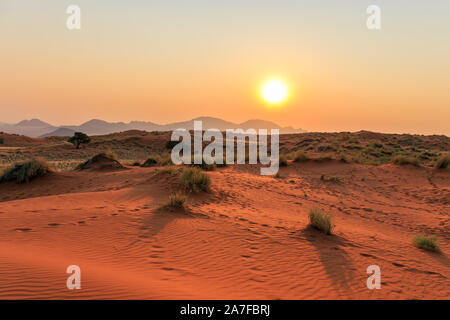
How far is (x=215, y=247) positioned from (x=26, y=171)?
12.8 metres

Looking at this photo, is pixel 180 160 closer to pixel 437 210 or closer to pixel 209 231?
pixel 209 231

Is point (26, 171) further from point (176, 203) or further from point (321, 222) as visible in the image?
point (321, 222)

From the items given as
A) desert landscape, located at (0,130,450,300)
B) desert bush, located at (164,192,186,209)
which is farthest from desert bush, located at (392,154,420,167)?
desert bush, located at (164,192,186,209)

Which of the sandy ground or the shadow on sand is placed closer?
the sandy ground

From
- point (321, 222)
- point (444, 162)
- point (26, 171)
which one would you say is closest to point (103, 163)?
point (26, 171)

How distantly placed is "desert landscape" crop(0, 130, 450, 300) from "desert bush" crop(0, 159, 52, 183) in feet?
0.79

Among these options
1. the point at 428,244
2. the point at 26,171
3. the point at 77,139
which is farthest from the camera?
the point at 77,139

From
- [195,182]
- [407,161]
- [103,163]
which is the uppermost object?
[407,161]

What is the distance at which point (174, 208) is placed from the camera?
852 cm

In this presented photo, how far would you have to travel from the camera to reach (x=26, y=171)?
1397cm

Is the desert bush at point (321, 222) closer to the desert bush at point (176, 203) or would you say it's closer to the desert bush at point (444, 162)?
the desert bush at point (176, 203)

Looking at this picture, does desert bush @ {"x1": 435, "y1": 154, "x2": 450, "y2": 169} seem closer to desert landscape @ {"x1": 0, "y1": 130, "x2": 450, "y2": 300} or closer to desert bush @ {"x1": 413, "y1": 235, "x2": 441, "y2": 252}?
desert landscape @ {"x1": 0, "y1": 130, "x2": 450, "y2": 300}

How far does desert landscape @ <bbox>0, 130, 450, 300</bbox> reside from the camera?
4.25m
